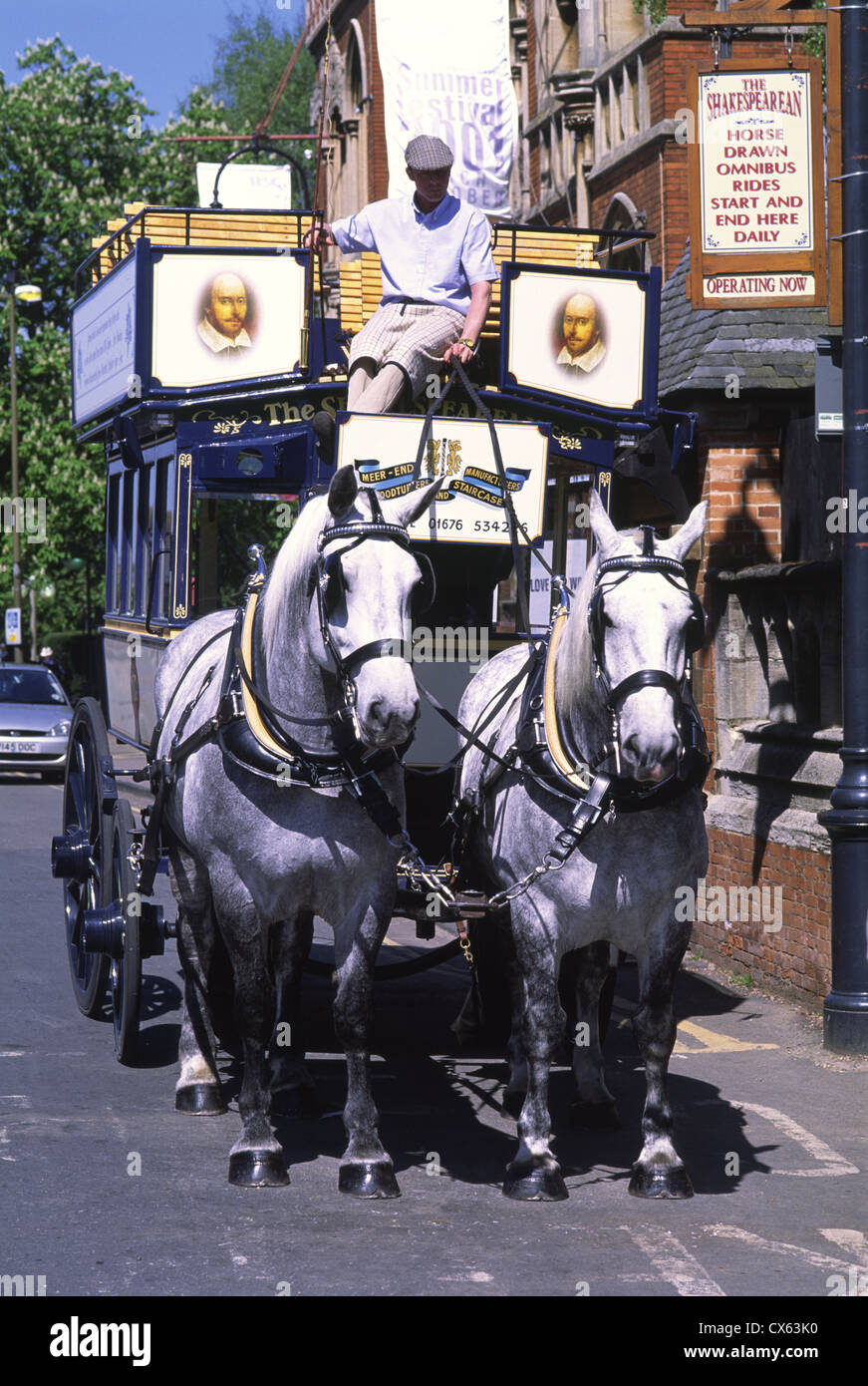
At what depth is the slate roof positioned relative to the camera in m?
10.5

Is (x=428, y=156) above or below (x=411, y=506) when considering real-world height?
above

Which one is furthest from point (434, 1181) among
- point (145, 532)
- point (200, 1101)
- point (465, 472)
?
point (145, 532)

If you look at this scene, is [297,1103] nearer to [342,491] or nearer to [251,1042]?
[251,1042]

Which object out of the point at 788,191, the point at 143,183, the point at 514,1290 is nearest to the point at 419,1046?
the point at 514,1290

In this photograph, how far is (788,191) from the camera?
352 inches

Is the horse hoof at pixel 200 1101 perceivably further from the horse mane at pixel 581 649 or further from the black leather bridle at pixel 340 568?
the horse mane at pixel 581 649

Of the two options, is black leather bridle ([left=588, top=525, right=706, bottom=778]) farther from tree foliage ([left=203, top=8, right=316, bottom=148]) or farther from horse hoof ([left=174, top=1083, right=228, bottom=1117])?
tree foliage ([left=203, top=8, right=316, bottom=148])

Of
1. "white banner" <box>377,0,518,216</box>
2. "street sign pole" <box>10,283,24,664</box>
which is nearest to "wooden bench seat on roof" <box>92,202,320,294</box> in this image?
"white banner" <box>377,0,518,216</box>

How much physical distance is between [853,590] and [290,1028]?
3.43 meters

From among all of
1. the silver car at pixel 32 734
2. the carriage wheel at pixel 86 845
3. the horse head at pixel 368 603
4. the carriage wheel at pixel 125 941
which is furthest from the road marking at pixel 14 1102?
the silver car at pixel 32 734

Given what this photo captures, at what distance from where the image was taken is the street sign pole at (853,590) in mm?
8000

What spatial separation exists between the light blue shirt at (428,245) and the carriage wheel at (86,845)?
2549mm

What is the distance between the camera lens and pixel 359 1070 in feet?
19.0

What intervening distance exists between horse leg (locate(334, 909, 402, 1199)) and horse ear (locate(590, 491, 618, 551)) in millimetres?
1482
